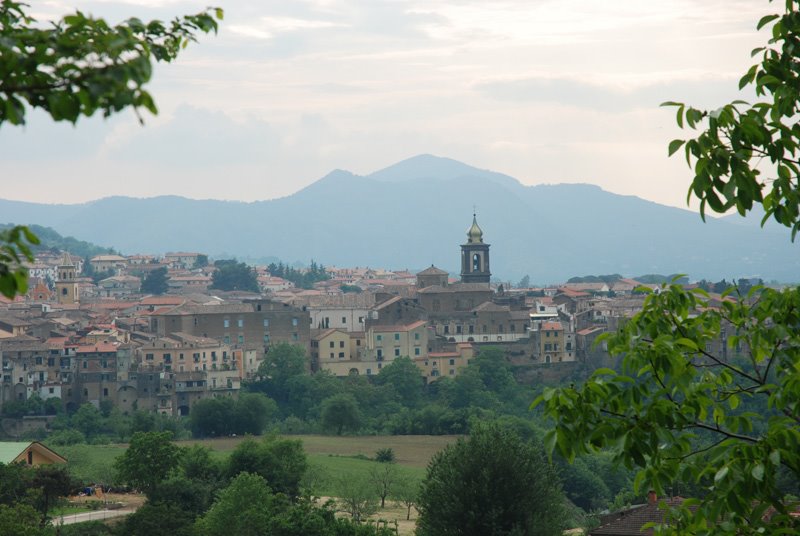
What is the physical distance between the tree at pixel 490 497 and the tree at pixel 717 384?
16204mm

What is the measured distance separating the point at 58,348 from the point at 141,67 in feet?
187

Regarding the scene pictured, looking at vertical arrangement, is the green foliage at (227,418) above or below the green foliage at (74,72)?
below

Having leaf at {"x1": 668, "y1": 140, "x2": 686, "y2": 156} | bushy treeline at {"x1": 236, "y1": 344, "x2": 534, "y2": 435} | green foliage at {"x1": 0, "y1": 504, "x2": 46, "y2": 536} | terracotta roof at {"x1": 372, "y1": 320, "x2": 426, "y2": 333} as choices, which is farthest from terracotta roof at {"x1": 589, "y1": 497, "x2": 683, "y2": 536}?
terracotta roof at {"x1": 372, "y1": 320, "x2": 426, "y2": 333}

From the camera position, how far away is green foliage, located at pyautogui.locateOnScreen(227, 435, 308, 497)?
108 feet

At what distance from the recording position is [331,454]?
154ft

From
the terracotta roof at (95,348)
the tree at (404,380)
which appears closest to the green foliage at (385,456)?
the tree at (404,380)

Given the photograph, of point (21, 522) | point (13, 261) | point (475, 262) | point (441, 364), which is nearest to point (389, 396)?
point (441, 364)

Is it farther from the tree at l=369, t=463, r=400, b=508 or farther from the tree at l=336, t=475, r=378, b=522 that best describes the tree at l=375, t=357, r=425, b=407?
the tree at l=336, t=475, r=378, b=522

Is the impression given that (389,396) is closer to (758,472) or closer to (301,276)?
(758,472)

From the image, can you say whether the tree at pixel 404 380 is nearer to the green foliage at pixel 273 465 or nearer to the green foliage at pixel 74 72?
the green foliage at pixel 273 465

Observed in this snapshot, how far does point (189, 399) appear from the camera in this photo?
192 ft

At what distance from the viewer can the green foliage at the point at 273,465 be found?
108ft

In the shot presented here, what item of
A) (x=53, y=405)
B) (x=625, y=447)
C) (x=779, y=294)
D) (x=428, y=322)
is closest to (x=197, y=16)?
(x=625, y=447)

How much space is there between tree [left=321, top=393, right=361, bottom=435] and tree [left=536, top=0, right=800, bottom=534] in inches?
1892
